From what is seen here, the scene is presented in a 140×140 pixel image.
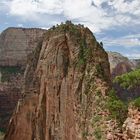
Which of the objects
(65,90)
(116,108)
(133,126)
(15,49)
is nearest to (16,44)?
(15,49)

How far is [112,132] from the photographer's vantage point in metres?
37.2

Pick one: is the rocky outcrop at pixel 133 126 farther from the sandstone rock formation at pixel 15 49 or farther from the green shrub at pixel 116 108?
the sandstone rock formation at pixel 15 49

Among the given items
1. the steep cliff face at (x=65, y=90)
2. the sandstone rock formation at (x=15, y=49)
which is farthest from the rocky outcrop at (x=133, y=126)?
the sandstone rock formation at (x=15, y=49)

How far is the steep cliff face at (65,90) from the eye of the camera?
4425 centimetres

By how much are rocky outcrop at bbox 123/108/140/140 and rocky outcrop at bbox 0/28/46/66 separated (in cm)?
10569

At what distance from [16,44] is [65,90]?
88669mm

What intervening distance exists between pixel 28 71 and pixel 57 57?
462 inches

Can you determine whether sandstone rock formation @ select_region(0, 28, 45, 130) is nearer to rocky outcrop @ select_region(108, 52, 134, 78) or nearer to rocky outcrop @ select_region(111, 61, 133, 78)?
rocky outcrop @ select_region(108, 52, 134, 78)

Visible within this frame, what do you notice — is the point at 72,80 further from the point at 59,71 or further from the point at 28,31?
the point at 28,31

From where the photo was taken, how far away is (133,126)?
31.7m

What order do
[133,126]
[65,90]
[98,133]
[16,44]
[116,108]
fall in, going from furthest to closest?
[16,44] < [65,90] < [116,108] < [98,133] < [133,126]

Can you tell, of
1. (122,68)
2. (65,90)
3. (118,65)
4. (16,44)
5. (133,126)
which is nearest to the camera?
(133,126)

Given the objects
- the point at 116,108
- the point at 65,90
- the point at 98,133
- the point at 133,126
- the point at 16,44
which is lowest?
the point at 98,133

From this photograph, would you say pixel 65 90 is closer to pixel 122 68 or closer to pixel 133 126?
pixel 133 126
